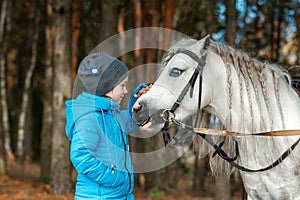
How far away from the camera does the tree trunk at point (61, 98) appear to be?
983 cm

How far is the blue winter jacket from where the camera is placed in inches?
145

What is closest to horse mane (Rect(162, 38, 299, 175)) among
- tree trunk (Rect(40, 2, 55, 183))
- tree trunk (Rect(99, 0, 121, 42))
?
tree trunk (Rect(99, 0, 121, 42))

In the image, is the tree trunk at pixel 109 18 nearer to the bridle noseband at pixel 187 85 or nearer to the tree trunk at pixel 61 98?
the tree trunk at pixel 61 98

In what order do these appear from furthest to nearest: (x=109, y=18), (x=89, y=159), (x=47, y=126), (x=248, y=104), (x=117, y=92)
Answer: (x=47, y=126), (x=109, y=18), (x=248, y=104), (x=117, y=92), (x=89, y=159)

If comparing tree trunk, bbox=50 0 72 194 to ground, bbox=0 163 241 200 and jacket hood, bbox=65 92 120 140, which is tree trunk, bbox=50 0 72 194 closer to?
ground, bbox=0 163 241 200

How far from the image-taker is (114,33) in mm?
10617

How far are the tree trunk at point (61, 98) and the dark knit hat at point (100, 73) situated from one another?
6007 mm

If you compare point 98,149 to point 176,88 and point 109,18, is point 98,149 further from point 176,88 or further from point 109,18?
point 109,18

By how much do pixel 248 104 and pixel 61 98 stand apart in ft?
20.0

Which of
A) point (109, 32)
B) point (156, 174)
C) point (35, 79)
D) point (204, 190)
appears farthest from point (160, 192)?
point (35, 79)

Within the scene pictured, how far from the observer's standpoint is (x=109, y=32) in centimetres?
1050

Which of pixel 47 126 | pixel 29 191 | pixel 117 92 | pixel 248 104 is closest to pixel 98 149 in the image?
pixel 117 92

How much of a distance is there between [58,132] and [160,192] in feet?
8.39

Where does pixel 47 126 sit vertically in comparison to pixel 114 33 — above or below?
below
